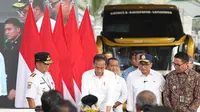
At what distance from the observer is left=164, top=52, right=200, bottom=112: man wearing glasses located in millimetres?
7465

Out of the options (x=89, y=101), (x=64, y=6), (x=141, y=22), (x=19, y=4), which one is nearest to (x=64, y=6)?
(x=64, y=6)

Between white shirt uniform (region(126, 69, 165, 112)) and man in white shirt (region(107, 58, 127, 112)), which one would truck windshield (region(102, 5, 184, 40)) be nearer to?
man in white shirt (region(107, 58, 127, 112))

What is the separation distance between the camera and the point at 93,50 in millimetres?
10352

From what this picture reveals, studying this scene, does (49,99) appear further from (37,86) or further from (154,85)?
(154,85)

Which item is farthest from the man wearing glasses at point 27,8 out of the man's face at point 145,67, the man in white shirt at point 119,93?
the man's face at point 145,67

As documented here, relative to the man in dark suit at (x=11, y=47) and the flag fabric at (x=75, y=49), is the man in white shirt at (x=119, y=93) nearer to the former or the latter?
the flag fabric at (x=75, y=49)

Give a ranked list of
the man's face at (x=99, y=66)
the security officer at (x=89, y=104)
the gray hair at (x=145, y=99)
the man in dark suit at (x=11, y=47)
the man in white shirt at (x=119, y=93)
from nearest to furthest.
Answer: the gray hair at (x=145, y=99) < the security officer at (x=89, y=104) < the man's face at (x=99, y=66) < the man in white shirt at (x=119, y=93) < the man in dark suit at (x=11, y=47)

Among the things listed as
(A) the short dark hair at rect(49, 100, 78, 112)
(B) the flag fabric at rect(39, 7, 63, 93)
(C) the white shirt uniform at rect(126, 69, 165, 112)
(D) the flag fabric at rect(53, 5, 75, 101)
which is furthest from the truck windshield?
(A) the short dark hair at rect(49, 100, 78, 112)

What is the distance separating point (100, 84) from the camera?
750 cm

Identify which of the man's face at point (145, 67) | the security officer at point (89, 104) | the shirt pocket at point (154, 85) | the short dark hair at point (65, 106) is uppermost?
the short dark hair at point (65, 106)

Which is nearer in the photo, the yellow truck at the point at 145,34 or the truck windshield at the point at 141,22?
the yellow truck at the point at 145,34

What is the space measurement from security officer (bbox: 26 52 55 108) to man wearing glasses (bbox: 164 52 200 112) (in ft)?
5.46

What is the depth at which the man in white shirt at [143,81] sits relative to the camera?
7.66 meters

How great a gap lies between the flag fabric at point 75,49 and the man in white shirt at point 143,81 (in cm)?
210
